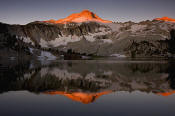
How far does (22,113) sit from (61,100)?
270 centimetres

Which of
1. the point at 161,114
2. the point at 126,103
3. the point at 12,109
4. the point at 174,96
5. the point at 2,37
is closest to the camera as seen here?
the point at 161,114

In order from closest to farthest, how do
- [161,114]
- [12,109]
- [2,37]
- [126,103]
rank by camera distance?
1. [161,114]
2. [12,109]
3. [126,103]
4. [2,37]

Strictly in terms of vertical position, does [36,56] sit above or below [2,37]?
below

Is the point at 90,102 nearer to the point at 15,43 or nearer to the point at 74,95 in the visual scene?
the point at 74,95

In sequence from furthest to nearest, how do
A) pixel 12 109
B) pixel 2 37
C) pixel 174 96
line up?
pixel 2 37 < pixel 174 96 < pixel 12 109

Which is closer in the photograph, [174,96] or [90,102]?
[90,102]

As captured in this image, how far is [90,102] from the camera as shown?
1045 cm

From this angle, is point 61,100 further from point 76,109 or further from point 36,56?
point 36,56

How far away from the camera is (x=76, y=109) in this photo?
9203 millimetres

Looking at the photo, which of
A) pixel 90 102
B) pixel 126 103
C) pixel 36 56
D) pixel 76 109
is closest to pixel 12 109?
pixel 76 109

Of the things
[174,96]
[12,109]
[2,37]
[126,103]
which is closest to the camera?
[12,109]

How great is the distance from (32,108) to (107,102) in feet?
10.8

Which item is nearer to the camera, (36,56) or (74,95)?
(74,95)

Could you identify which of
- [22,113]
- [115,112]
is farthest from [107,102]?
[22,113]
